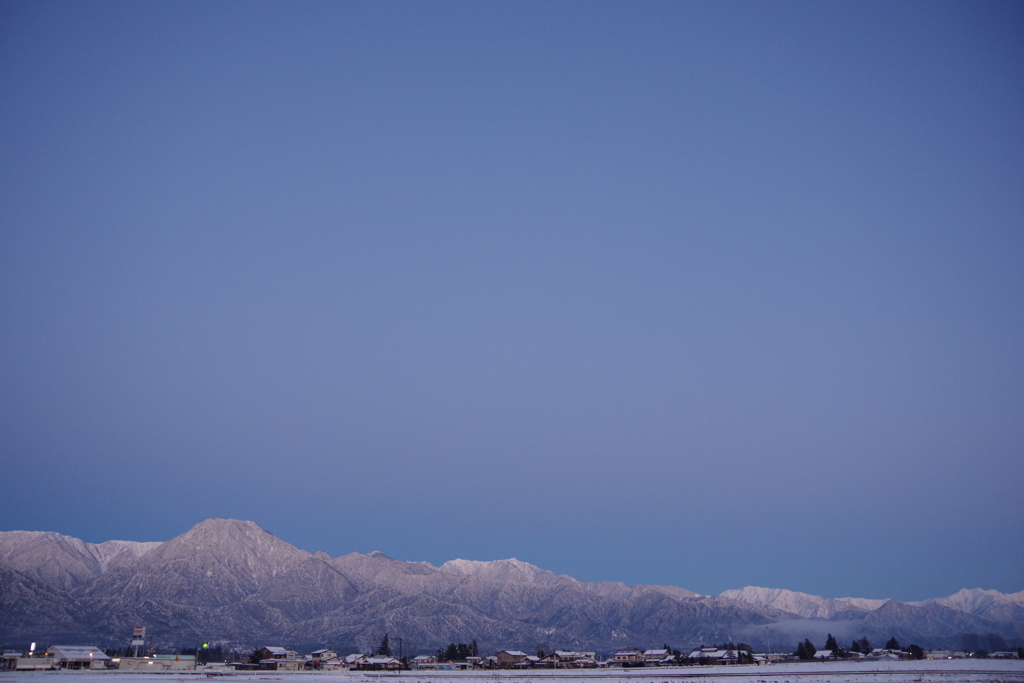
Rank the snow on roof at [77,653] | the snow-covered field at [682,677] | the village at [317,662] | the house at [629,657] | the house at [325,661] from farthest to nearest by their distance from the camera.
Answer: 1. the house at [629,657]
2. the house at [325,661]
3. the snow on roof at [77,653]
4. the village at [317,662]
5. the snow-covered field at [682,677]

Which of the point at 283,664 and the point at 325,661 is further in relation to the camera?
the point at 325,661

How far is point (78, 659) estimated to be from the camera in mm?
134125

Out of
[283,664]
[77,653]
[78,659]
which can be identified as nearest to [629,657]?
[283,664]

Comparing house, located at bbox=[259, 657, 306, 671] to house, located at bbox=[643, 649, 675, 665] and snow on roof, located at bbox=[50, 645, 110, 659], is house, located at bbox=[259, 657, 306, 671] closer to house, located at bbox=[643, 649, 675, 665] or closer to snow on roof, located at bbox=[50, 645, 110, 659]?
snow on roof, located at bbox=[50, 645, 110, 659]

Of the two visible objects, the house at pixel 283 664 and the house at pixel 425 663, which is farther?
the house at pixel 425 663

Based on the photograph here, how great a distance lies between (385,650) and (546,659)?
42.0m

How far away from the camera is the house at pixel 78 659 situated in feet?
433

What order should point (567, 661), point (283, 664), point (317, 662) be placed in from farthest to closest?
point (567, 661), point (317, 662), point (283, 664)

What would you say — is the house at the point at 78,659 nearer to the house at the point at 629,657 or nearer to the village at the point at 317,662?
the village at the point at 317,662

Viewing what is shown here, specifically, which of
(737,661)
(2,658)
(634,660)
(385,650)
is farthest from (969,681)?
(385,650)

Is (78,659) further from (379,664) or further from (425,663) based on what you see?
(425,663)

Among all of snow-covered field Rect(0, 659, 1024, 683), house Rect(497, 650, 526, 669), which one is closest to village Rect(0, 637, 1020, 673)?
house Rect(497, 650, 526, 669)

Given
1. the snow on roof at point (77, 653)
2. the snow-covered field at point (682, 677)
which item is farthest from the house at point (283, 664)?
the snow-covered field at point (682, 677)

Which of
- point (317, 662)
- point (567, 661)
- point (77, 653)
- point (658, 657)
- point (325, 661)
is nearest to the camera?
point (77, 653)
